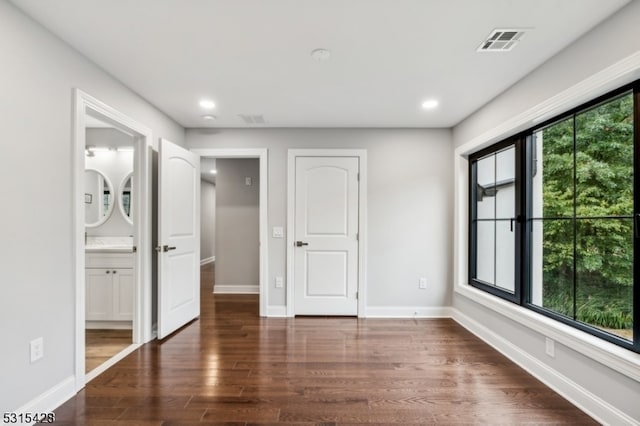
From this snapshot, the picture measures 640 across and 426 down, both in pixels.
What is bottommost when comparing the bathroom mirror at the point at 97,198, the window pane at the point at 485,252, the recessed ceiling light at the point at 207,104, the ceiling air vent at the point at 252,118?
the window pane at the point at 485,252

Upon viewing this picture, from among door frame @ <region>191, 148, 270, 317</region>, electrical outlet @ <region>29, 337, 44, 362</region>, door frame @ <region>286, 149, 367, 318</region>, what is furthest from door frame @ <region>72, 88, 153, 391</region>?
door frame @ <region>286, 149, 367, 318</region>

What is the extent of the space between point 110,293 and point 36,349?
5.23 feet

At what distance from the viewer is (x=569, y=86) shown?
2061mm

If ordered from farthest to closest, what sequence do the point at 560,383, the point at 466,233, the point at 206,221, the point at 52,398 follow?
the point at 206,221, the point at 466,233, the point at 560,383, the point at 52,398

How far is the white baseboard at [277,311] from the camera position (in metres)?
3.87

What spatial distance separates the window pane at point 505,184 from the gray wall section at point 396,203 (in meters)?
0.75

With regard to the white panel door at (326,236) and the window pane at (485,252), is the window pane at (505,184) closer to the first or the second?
the window pane at (485,252)

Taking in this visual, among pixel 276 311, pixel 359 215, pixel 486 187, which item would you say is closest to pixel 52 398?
pixel 276 311

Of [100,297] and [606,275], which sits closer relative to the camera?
[606,275]

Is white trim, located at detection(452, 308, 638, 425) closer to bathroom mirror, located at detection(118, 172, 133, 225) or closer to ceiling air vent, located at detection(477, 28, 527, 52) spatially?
ceiling air vent, located at detection(477, 28, 527, 52)

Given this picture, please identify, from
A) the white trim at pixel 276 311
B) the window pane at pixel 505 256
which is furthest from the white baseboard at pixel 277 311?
the window pane at pixel 505 256

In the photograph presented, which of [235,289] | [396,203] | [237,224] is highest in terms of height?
[396,203]

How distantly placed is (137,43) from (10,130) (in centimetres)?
89

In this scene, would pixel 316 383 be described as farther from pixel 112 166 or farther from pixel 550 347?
pixel 112 166
